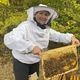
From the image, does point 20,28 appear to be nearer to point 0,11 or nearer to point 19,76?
point 19,76

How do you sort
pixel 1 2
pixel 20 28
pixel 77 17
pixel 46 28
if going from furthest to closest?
pixel 1 2 → pixel 77 17 → pixel 46 28 → pixel 20 28

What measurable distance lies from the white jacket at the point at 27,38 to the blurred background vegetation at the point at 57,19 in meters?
2.32

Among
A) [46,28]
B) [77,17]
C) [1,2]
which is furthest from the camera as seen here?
[1,2]

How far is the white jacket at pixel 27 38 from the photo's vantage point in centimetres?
381

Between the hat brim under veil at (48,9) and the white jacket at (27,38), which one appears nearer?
the white jacket at (27,38)

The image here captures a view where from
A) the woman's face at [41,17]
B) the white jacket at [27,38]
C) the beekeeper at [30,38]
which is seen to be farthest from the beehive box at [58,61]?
the woman's face at [41,17]

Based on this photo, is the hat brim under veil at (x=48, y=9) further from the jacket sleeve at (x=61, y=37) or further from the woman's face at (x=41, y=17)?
the jacket sleeve at (x=61, y=37)

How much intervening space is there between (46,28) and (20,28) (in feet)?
1.46

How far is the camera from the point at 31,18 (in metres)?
4.13

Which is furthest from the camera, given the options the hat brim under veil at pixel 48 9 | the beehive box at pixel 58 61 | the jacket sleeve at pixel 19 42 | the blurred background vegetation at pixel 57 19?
the blurred background vegetation at pixel 57 19

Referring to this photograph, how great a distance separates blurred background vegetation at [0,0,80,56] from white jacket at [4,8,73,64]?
91.5 inches

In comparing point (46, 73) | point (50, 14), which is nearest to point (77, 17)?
point (50, 14)

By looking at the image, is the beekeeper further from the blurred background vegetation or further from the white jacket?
the blurred background vegetation

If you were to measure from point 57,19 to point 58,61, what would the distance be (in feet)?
10.7
